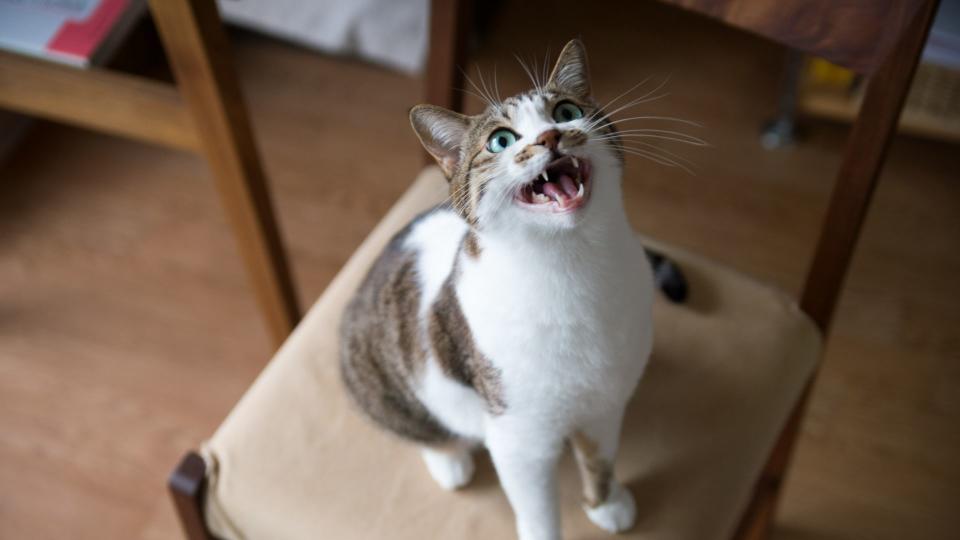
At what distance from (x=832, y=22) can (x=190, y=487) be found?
27.0 inches

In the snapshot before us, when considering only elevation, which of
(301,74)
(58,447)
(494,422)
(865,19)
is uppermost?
(865,19)

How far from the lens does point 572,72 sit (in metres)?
0.68

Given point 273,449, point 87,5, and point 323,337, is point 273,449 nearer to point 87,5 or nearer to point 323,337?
point 323,337

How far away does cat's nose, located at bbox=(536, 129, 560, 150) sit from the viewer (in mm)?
606

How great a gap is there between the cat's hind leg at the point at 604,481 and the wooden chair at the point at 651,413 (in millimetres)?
18

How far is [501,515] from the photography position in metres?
0.86

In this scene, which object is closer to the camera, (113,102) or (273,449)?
(273,449)

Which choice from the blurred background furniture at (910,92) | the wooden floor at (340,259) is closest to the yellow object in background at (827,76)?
the blurred background furniture at (910,92)

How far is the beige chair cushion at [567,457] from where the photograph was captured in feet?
2.81

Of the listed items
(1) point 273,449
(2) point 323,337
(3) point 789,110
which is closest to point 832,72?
(3) point 789,110

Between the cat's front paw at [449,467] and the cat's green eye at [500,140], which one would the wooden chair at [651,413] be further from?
the cat's green eye at [500,140]

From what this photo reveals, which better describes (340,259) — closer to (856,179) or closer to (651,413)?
(651,413)

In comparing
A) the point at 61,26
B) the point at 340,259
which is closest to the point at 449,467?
the point at 61,26

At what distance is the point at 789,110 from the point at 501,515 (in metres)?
1.08
